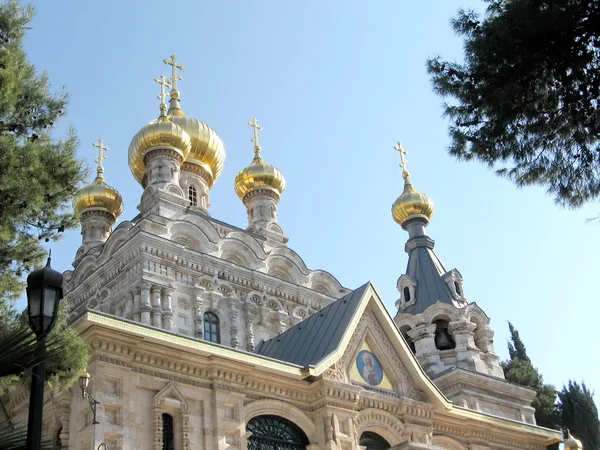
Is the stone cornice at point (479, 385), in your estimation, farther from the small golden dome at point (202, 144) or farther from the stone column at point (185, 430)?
the stone column at point (185, 430)

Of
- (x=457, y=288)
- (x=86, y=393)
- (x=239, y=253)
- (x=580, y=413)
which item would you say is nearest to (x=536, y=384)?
(x=580, y=413)

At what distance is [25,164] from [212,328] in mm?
12665

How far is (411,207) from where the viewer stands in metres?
28.0

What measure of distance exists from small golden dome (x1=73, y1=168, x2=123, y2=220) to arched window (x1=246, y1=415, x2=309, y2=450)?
1479 centimetres

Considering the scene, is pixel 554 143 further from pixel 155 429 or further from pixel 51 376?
pixel 155 429

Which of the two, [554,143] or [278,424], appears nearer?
[554,143]

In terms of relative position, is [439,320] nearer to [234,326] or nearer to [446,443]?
[234,326]

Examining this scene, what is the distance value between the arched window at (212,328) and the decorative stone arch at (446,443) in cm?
672

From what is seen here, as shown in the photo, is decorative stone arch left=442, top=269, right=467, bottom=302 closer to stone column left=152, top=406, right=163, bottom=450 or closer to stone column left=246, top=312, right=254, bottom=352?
stone column left=246, top=312, right=254, bottom=352

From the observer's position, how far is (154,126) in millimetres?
24297

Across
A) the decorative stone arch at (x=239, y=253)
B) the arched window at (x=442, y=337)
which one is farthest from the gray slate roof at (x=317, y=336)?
the arched window at (x=442, y=337)

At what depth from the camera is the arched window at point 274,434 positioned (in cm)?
1288

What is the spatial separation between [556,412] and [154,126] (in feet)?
61.6

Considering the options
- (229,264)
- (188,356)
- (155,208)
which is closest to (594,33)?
(188,356)
